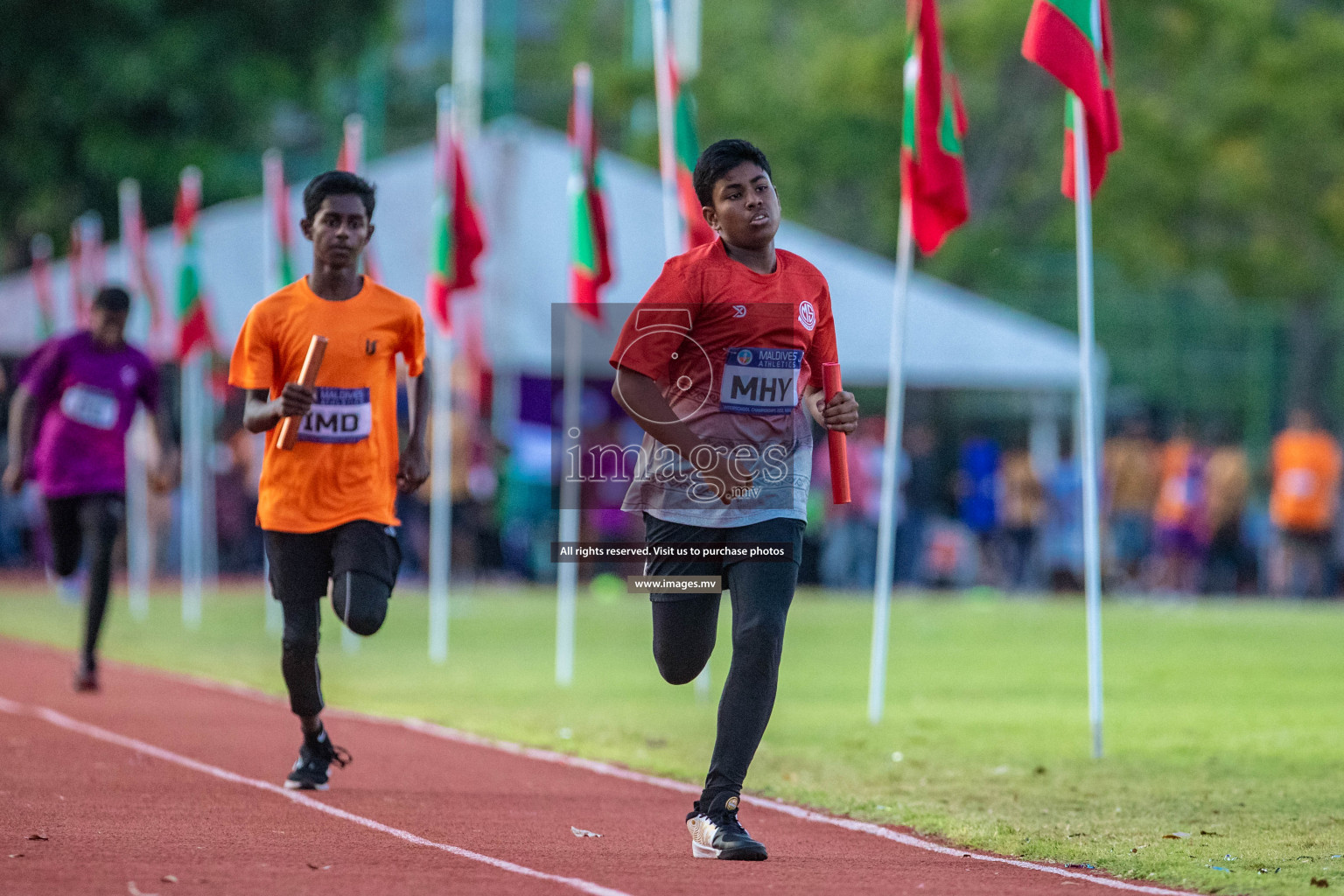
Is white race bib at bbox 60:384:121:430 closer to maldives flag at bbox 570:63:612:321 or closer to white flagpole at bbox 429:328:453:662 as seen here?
white flagpole at bbox 429:328:453:662

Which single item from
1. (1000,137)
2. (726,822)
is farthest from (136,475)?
(1000,137)

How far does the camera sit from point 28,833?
7.02 m

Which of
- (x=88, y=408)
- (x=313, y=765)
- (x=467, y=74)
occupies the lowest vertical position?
(x=313, y=765)

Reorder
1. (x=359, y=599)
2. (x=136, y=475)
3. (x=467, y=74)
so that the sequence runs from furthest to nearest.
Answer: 1. (x=467, y=74)
2. (x=136, y=475)
3. (x=359, y=599)

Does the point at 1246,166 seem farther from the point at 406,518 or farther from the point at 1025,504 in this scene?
the point at 406,518

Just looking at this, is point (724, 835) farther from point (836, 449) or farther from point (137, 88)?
point (137, 88)

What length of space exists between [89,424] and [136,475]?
42.5 ft

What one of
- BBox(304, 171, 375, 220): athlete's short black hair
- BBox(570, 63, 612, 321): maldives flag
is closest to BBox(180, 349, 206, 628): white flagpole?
BBox(570, 63, 612, 321): maldives flag

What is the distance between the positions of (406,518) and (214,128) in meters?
9.07

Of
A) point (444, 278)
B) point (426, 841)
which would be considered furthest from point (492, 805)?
point (444, 278)

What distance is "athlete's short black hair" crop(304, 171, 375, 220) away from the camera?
816cm

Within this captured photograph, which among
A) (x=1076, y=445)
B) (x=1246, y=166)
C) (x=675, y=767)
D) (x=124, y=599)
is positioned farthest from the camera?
(x=1246, y=166)

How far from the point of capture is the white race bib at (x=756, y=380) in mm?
6781

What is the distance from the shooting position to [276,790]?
841cm
